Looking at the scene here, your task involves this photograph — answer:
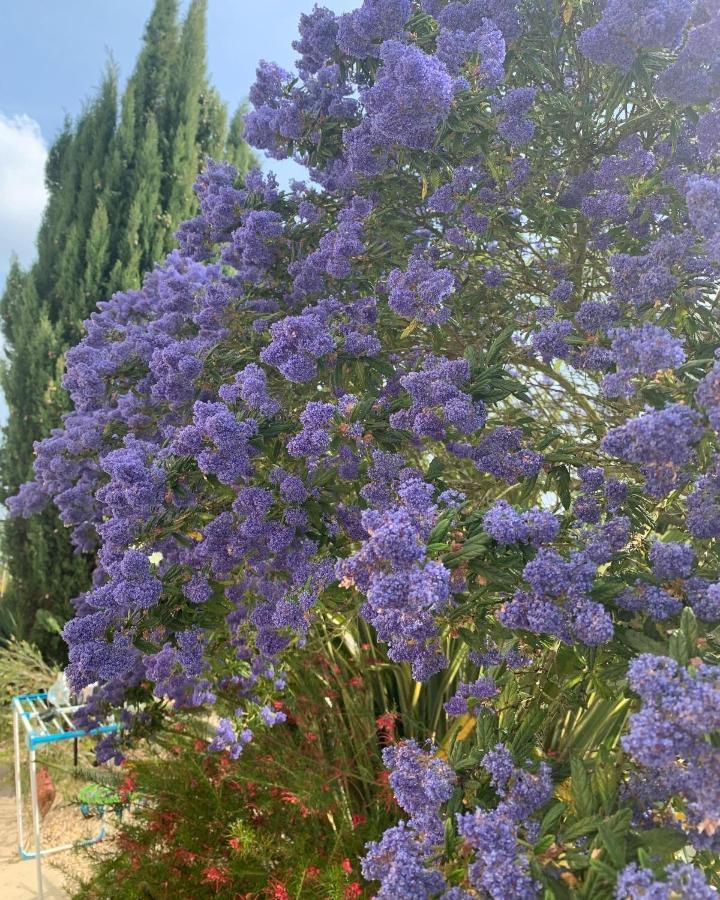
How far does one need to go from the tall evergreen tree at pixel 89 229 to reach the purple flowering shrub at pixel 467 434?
407 centimetres

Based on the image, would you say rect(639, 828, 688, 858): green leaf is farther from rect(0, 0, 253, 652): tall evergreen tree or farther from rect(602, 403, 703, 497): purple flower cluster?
rect(0, 0, 253, 652): tall evergreen tree

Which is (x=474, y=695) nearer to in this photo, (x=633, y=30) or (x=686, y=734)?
(x=686, y=734)

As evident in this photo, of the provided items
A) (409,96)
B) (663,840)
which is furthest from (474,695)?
(409,96)

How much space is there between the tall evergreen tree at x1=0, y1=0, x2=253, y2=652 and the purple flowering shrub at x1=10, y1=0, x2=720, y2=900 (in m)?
4.07

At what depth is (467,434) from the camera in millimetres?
2018

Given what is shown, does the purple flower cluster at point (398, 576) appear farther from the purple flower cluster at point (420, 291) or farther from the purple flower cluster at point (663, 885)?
the purple flower cluster at point (420, 291)

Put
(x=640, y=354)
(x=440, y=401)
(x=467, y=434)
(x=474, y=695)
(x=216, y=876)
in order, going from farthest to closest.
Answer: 1. (x=216, y=876)
2. (x=474, y=695)
3. (x=467, y=434)
4. (x=440, y=401)
5. (x=640, y=354)

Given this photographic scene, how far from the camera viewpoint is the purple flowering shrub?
1354mm

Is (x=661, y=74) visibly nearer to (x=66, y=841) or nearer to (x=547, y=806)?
(x=547, y=806)

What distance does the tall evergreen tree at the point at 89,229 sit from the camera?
685cm

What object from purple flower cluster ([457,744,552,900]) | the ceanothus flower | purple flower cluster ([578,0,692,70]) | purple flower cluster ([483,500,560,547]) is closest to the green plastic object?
purple flower cluster ([457,744,552,900])

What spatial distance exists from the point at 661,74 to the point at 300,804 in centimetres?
268

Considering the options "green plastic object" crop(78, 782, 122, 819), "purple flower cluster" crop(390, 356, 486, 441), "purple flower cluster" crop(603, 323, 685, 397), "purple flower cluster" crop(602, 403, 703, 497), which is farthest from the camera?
"green plastic object" crop(78, 782, 122, 819)

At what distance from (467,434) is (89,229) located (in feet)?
21.4
